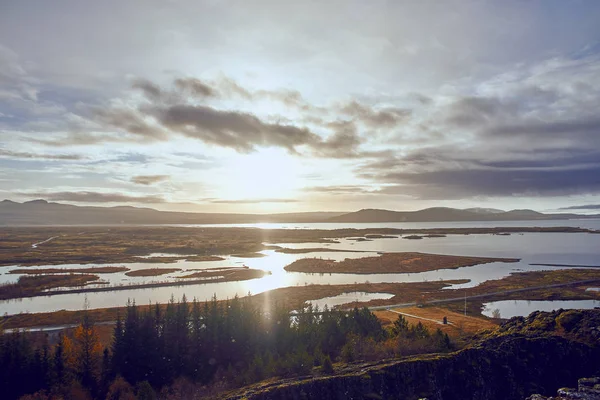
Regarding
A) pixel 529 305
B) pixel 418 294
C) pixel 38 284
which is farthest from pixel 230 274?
pixel 529 305

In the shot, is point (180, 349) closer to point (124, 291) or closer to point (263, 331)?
point (263, 331)

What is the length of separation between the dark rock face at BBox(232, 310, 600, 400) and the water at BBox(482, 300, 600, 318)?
44040mm

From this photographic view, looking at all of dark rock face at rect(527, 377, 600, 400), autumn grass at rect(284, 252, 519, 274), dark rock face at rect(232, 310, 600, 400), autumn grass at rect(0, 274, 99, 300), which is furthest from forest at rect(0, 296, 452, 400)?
autumn grass at rect(284, 252, 519, 274)

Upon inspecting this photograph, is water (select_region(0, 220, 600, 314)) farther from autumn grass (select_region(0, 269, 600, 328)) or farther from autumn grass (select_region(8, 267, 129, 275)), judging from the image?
autumn grass (select_region(0, 269, 600, 328))

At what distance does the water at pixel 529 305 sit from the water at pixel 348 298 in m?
22.4

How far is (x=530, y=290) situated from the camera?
98.6 meters

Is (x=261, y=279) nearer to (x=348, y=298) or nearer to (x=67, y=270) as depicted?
(x=348, y=298)

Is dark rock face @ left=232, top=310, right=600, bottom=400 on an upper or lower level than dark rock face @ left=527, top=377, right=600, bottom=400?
lower

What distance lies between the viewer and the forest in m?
41.0

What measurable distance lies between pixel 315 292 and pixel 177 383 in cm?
5565

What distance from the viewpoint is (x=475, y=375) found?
3538cm

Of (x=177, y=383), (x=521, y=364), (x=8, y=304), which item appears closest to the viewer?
(x=521, y=364)

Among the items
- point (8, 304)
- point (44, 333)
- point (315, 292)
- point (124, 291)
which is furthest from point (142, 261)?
point (44, 333)

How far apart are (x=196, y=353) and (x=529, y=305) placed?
71260 millimetres
